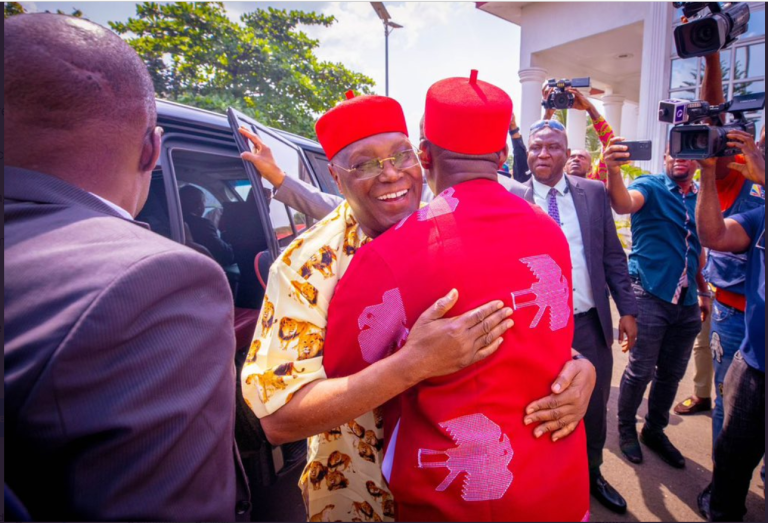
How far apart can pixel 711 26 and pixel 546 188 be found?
120 cm

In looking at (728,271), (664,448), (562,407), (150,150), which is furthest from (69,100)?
(664,448)

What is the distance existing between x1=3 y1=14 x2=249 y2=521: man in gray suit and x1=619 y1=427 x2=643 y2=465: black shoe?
3111 millimetres

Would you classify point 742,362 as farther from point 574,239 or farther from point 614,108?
point 614,108

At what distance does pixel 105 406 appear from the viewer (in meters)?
0.68

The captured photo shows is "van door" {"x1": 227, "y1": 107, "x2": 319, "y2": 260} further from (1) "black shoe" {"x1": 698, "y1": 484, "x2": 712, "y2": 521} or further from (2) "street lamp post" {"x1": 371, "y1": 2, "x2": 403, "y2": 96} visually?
(2) "street lamp post" {"x1": 371, "y1": 2, "x2": 403, "y2": 96}

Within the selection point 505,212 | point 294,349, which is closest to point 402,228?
point 505,212

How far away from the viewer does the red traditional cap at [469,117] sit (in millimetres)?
1149

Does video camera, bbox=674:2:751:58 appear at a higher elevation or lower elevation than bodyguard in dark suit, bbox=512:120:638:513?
higher

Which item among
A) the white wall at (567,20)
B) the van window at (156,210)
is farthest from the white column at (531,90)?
the van window at (156,210)

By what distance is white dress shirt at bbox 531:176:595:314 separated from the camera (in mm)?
2611

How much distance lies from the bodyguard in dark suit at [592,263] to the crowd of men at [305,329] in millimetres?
1518

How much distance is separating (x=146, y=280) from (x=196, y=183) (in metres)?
2.44

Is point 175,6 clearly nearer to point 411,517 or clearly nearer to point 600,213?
point 600,213

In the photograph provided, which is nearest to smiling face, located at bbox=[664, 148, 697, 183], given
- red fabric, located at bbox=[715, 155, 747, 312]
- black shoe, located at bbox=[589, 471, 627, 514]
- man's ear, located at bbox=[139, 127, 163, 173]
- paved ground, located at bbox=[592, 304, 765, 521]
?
red fabric, located at bbox=[715, 155, 747, 312]
